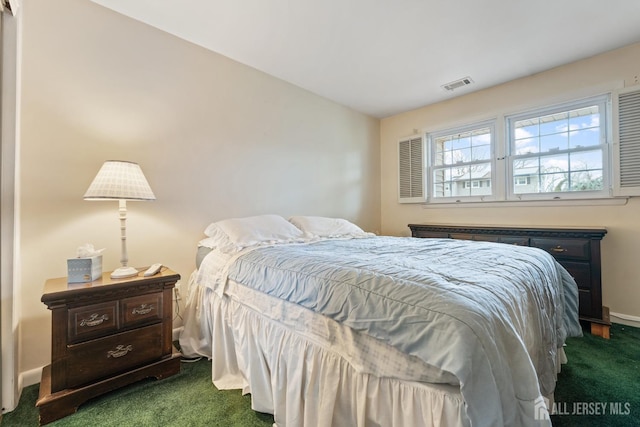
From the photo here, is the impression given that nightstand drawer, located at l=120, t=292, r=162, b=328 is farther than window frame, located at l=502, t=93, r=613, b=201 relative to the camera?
No

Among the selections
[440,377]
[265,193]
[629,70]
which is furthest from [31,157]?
[629,70]

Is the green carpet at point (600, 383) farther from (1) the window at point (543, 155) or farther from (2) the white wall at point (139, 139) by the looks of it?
(2) the white wall at point (139, 139)

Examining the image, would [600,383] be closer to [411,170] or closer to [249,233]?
[249,233]

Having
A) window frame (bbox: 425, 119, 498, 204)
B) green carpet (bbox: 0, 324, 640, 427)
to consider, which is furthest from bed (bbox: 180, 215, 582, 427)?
window frame (bbox: 425, 119, 498, 204)

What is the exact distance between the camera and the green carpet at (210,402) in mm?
1308

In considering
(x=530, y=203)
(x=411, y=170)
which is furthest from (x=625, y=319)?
(x=411, y=170)

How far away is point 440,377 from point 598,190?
2952mm

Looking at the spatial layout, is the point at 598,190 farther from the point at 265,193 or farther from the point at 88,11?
the point at 88,11

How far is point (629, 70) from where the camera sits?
94.0 inches

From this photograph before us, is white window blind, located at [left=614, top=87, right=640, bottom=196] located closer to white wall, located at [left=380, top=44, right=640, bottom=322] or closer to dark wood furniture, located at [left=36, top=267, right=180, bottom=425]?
white wall, located at [left=380, top=44, right=640, bottom=322]

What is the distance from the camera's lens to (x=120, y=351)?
151cm

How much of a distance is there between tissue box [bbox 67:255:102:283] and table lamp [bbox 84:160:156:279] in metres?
0.11

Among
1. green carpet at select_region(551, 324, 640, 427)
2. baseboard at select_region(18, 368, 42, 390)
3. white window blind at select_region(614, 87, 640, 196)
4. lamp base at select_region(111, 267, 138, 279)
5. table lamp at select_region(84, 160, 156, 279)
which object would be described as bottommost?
green carpet at select_region(551, 324, 640, 427)

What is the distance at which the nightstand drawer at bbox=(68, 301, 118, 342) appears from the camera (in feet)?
4.50
